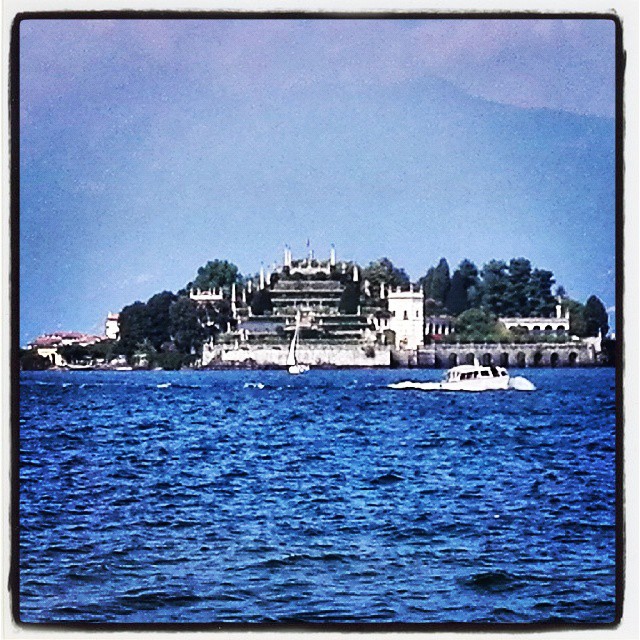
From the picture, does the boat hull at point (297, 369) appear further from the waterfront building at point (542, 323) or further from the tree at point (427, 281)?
the waterfront building at point (542, 323)

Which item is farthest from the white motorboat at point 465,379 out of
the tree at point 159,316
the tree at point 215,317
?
Result: the tree at point 159,316

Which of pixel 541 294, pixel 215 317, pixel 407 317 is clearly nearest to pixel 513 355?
pixel 541 294

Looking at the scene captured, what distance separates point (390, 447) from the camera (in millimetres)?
4461

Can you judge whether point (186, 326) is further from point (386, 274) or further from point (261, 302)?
point (386, 274)

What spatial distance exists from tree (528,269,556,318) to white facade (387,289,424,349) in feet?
1.23

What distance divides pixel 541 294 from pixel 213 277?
112 centimetres

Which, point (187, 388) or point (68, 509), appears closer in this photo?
point (68, 509)

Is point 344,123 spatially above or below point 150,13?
below

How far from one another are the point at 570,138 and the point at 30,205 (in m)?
1.79

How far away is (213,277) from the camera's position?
14.7 ft

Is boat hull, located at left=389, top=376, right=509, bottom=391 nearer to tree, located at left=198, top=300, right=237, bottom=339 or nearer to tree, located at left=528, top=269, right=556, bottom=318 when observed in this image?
tree, located at left=528, top=269, right=556, bottom=318

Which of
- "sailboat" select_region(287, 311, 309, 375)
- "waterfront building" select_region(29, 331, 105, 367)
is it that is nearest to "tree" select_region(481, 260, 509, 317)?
"sailboat" select_region(287, 311, 309, 375)

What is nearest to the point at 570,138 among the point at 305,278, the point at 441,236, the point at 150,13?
the point at 441,236
